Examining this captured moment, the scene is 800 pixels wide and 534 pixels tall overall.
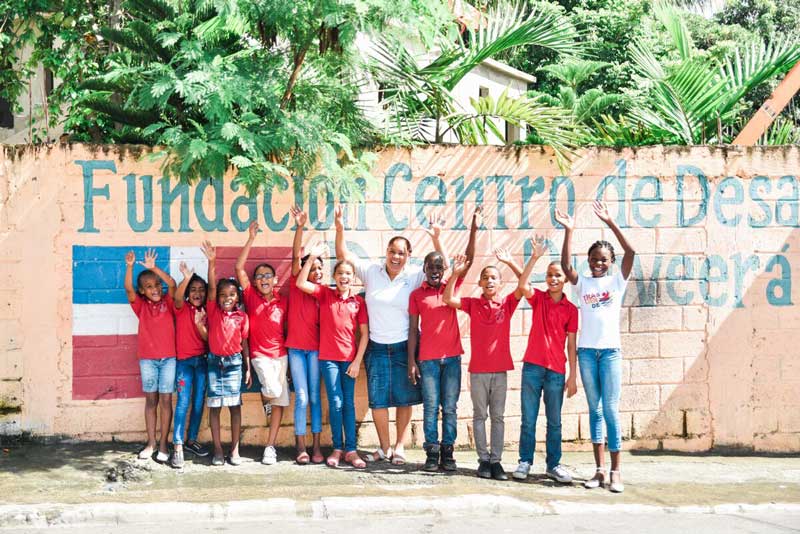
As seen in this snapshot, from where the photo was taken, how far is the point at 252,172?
6.80 metres

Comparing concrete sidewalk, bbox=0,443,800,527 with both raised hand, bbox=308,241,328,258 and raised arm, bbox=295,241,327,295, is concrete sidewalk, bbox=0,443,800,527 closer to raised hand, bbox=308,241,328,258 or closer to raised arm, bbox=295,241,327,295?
raised arm, bbox=295,241,327,295

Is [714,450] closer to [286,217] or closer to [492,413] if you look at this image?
[492,413]

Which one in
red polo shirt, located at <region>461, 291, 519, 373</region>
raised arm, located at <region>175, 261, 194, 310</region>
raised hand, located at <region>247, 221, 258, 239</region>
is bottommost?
red polo shirt, located at <region>461, 291, 519, 373</region>

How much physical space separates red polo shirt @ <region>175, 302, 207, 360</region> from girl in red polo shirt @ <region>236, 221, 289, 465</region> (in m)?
0.39

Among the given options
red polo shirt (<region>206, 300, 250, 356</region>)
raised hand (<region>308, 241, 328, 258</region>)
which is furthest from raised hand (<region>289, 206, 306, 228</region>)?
red polo shirt (<region>206, 300, 250, 356</region>)

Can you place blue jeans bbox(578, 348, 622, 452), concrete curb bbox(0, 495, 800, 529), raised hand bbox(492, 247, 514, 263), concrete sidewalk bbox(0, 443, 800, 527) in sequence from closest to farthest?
concrete curb bbox(0, 495, 800, 529)
concrete sidewalk bbox(0, 443, 800, 527)
blue jeans bbox(578, 348, 622, 452)
raised hand bbox(492, 247, 514, 263)

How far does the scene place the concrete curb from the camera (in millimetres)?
5844

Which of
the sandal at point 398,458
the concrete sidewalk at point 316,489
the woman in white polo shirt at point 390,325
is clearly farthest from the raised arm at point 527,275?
the sandal at point 398,458

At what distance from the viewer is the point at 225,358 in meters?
7.27

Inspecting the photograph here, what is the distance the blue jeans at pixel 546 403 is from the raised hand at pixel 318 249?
5.93 ft

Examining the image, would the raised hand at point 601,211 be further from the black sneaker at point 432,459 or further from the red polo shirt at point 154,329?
the red polo shirt at point 154,329

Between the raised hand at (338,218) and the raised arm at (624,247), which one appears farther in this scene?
the raised hand at (338,218)

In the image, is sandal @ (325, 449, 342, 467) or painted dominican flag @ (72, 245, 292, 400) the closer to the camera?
sandal @ (325, 449, 342, 467)

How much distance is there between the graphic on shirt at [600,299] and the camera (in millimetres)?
6988
